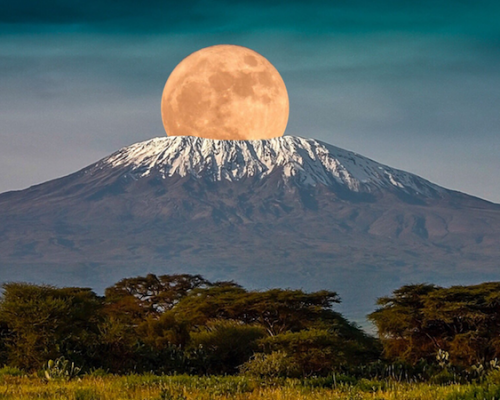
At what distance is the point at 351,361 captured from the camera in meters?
37.2

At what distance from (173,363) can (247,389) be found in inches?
386

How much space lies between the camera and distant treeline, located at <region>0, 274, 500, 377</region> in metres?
27.7

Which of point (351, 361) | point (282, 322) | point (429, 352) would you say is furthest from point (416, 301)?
point (351, 361)

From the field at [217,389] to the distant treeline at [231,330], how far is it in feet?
11.7

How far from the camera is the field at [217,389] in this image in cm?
1594

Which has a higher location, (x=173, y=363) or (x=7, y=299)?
(x=7, y=299)

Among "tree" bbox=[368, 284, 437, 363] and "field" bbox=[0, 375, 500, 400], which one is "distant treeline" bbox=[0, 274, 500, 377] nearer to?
"tree" bbox=[368, 284, 437, 363]

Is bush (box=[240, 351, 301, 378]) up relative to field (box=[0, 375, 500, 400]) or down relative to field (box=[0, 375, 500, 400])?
down

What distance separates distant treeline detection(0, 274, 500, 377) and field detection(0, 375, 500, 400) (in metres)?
3.58

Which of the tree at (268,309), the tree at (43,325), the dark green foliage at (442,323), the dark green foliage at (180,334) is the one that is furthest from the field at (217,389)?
the tree at (268,309)

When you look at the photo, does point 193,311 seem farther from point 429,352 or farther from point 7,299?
point 7,299

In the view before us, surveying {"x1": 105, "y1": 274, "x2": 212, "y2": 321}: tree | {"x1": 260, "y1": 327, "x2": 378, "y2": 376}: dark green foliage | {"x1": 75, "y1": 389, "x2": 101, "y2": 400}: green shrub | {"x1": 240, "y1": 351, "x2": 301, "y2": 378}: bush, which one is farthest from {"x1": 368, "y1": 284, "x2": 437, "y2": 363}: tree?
{"x1": 75, "y1": 389, "x2": 101, "y2": 400}: green shrub

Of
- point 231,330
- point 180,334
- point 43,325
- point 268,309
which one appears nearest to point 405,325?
point 268,309

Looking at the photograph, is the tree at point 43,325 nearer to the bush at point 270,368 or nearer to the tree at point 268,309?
the bush at point 270,368
